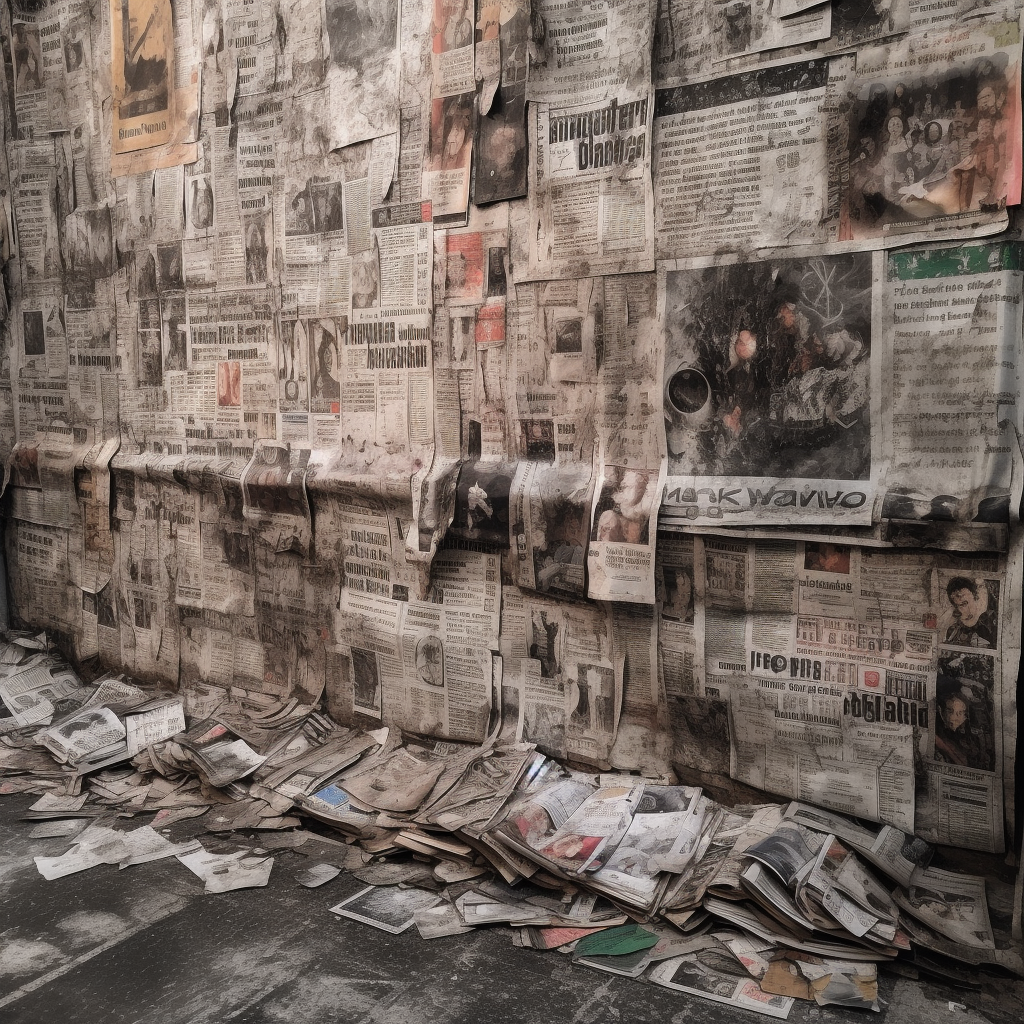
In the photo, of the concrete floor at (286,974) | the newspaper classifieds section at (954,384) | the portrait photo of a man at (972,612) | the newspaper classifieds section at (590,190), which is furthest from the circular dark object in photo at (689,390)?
the concrete floor at (286,974)

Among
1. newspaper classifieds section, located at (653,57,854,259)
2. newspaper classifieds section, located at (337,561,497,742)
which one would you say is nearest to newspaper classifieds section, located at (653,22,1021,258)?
newspaper classifieds section, located at (653,57,854,259)

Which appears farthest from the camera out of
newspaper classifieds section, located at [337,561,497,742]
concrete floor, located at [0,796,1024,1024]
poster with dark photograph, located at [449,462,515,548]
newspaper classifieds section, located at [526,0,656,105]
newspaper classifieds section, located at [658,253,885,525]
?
newspaper classifieds section, located at [337,561,497,742]

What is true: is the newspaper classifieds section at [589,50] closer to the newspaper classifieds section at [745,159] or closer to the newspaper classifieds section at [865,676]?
the newspaper classifieds section at [745,159]

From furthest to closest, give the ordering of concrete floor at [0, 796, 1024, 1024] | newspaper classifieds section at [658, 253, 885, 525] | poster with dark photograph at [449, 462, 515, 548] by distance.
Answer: poster with dark photograph at [449, 462, 515, 548] < newspaper classifieds section at [658, 253, 885, 525] < concrete floor at [0, 796, 1024, 1024]

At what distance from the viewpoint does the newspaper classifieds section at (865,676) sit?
182 centimetres

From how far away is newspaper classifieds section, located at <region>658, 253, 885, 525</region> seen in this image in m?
1.88

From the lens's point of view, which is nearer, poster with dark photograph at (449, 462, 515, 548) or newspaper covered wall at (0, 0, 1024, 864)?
newspaper covered wall at (0, 0, 1024, 864)

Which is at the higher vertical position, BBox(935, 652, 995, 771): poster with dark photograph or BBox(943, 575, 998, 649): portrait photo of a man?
BBox(943, 575, 998, 649): portrait photo of a man

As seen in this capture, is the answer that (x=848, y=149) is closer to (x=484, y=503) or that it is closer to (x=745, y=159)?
(x=745, y=159)

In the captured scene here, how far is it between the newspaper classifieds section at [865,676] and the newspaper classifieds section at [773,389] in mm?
117

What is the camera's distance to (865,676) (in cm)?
194

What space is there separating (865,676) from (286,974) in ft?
4.33

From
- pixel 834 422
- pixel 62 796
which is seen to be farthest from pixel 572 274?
pixel 62 796

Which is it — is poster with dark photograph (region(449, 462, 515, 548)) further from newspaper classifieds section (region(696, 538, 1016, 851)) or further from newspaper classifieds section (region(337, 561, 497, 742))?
newspaper classifieds section (region(696, 538, 1016, 851))
